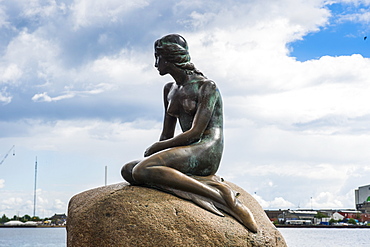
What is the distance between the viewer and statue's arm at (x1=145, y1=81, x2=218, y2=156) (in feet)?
30.8

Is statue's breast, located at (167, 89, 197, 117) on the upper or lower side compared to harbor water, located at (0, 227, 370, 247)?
upper

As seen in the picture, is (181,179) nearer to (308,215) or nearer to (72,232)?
(72,232)

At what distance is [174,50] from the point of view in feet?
32.0

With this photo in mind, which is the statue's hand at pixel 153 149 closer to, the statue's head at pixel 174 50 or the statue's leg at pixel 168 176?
the statue's leg at pixel 168 176

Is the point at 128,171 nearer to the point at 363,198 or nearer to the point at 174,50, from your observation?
the point at 174,50

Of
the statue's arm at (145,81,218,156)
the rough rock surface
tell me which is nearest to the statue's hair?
the statue's arm at (145,81,218,156)

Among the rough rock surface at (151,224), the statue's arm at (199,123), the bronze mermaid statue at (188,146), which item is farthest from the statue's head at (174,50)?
the rough rock surface at (151,224)

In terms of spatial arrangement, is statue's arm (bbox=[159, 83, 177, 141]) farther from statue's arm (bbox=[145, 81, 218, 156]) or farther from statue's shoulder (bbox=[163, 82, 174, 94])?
statue's arm (bbox=[145, 81, 218, 156])

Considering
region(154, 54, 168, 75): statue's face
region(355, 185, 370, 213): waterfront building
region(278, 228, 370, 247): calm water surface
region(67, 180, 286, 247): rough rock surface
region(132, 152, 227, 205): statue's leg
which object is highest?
region(355, 185, 370, 213): waterfront building

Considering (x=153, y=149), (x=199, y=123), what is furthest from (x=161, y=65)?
(x=153, y=149)

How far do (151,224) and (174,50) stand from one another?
9.44ft

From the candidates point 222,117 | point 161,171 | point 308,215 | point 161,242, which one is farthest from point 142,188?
point 308,215

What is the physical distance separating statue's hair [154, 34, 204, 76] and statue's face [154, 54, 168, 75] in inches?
2.3

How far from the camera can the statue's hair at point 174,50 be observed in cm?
977
